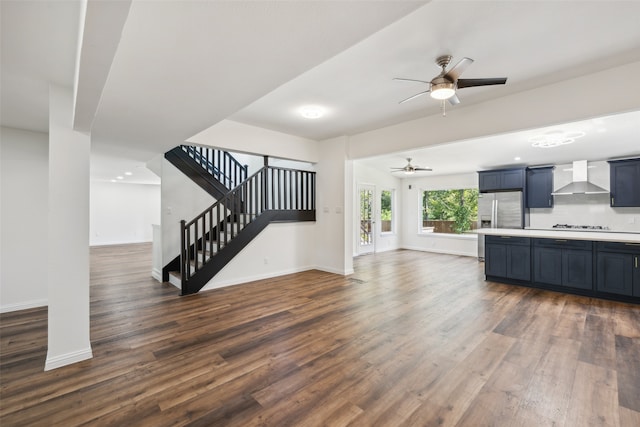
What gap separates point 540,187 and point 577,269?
3.28 meters

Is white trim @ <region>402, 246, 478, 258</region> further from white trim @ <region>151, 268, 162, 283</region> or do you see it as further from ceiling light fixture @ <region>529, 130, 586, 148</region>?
white trim @ <region>151, 268, 162, 283</region>

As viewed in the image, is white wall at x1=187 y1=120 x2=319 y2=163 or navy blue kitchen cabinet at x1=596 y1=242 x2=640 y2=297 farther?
white wall at x1=187 y1=120 x2=319 y2=163

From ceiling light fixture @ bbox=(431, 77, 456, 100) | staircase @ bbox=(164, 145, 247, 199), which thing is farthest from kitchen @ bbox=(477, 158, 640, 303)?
staircase @ bbox=(164, 145, 247, 199)

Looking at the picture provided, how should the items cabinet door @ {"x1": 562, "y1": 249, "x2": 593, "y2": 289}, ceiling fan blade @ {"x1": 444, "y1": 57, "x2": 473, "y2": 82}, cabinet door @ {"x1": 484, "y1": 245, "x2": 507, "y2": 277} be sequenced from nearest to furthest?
ceiling fan blade @ {"x1": 444, "y1": 57, "x2": 473, "y2": 82}, cabinet door @ {"x1": 562, "y1": 249, "x2": 593, "y2": 289}, cabinet door @ {"x1": 484, "y1": 245, "x2": 507, "y2": 277}

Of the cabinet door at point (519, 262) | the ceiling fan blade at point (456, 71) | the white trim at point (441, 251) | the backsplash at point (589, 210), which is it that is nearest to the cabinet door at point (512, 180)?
the backsplash at point (589, 210)

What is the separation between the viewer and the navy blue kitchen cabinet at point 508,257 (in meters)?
4.86

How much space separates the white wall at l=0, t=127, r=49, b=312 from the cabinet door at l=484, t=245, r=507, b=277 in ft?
23.9

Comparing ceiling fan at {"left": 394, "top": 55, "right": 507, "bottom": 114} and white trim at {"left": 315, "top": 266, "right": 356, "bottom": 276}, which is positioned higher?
ceiling fan at {"left": 394, "top": 55, "right": 507, "bottom": 114}

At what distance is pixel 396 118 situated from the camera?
4.36 meters

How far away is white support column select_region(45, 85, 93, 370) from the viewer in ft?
7.86

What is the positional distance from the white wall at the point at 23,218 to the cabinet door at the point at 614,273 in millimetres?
8176

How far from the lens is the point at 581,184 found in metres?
6.35

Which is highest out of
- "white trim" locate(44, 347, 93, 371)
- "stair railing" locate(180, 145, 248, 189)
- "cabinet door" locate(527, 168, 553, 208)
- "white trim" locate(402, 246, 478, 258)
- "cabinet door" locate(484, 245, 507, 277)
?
"stair railing" locate(180, 145, 248, 189)

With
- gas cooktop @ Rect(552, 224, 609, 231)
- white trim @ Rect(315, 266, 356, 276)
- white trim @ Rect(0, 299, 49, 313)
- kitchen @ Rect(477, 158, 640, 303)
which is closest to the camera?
white trim @ Rect(0, 299, 49, 313)
